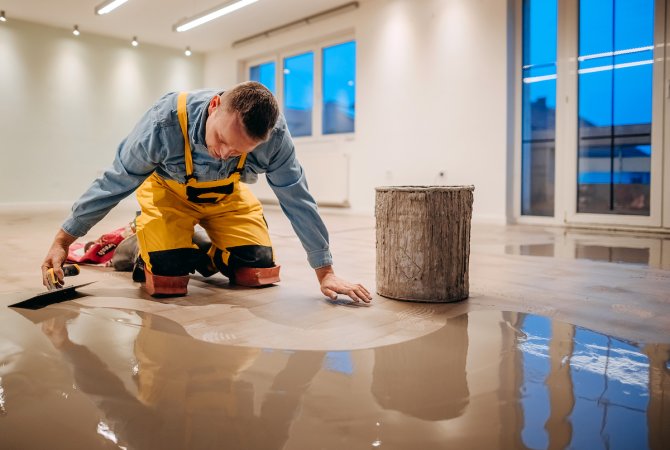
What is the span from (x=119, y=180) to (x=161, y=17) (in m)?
6.47

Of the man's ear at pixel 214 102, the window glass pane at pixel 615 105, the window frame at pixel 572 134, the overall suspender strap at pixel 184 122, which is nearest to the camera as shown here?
the man's ear at pixel 214 102

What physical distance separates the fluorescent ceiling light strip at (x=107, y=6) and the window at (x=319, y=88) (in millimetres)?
2420

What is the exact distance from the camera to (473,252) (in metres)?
3.36

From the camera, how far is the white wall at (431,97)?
542 cm

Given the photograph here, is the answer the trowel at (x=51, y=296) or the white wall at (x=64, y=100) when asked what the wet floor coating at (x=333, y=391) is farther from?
the white wall at (x=64, y=100)

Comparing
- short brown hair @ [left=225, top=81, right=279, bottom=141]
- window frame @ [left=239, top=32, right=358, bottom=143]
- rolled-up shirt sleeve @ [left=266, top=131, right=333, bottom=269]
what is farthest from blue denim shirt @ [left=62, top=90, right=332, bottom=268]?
window frame @ [left=239, top=32, right=358, bottom=143]

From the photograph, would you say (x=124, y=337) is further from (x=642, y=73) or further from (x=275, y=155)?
(x=642, y=73)

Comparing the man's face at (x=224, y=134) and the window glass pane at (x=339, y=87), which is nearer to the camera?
the man's face at (x=224, y=134)

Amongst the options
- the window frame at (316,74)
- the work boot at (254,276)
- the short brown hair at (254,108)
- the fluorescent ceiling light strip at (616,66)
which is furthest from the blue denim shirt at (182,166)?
the window frame at (316,74)

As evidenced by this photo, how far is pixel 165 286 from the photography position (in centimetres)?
205

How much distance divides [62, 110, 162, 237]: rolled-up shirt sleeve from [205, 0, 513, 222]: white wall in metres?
4.23

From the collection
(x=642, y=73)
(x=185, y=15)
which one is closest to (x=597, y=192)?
(x=642, y=73)

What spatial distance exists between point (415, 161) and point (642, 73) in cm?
233

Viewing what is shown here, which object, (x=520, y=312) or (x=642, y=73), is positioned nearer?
(x=520, y=312)
